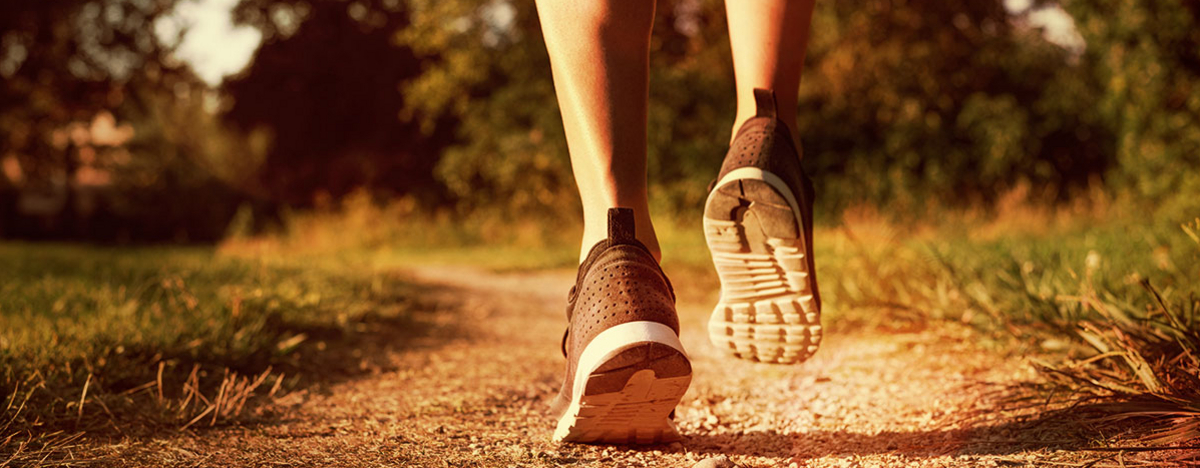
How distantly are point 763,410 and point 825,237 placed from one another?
18.5ft

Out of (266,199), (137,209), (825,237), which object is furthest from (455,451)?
(137,209)

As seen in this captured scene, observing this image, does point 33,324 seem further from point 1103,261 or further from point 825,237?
point 825,237

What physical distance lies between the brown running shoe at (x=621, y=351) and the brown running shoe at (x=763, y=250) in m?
0.19

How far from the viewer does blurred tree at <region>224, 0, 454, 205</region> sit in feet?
46.6

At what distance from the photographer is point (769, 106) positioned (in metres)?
1.59

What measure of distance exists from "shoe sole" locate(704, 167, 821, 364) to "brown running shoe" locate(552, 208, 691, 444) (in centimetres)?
19

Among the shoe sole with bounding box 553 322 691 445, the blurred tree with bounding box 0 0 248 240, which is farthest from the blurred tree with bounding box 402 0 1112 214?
the shoe sole with bounding box 553 322 691 445

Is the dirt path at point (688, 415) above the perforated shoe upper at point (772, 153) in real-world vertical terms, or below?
below

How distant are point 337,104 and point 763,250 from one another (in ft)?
46.5

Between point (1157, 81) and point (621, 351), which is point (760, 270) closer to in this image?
point (621, 351)

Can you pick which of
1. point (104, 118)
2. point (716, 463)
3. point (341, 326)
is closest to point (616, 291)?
point (716, 463)

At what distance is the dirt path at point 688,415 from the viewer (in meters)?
1.32

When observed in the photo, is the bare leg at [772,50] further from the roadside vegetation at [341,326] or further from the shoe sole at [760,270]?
the roadside vegetation at [341,326]

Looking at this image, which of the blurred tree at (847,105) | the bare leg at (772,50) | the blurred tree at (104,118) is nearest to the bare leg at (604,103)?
the bare leg at (772,50)
